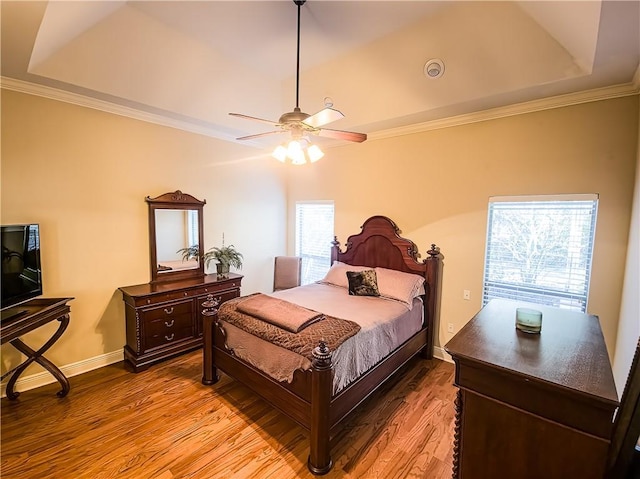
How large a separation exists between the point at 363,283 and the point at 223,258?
1.99 metres

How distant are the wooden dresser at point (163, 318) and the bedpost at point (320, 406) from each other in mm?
1675

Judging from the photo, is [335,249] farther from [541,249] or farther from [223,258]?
[541,249]

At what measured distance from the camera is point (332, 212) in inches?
184

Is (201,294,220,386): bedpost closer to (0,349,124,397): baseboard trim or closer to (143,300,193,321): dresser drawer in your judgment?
(143,300,193,321): dresser drawer

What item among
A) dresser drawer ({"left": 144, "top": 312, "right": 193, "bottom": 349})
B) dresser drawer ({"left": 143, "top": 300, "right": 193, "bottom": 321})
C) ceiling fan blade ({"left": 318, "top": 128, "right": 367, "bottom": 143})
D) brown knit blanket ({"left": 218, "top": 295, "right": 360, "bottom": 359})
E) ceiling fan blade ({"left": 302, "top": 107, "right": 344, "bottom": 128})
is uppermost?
ceiling fan blade ({"left": 302, "top": 107, "right": 344, "bottom": 128})

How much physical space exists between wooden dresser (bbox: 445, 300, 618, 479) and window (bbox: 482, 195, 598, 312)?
1382 millimetres

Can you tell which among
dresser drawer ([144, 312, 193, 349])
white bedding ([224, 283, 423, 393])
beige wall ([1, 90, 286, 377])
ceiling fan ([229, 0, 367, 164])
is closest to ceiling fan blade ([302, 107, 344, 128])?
ceiling fan ([229, 0, 367, 164])

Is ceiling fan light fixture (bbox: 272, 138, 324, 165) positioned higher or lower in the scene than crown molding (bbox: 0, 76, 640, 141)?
lower

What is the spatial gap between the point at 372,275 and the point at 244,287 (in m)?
2.23

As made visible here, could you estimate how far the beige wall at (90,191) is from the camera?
271 cm

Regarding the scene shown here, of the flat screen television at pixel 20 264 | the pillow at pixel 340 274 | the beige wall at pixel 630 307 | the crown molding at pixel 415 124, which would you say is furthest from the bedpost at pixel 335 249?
the flat screen television at pixel 20 264

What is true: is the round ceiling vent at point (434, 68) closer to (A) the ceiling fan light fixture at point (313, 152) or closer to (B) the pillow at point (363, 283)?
(A) the ceiling fan light fixture at point (313, 152)

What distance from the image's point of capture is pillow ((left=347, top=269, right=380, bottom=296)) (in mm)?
3461

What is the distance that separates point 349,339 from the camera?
226cm
